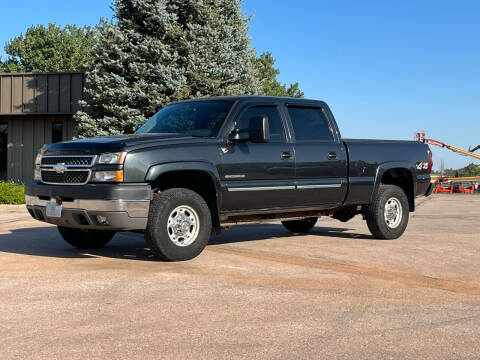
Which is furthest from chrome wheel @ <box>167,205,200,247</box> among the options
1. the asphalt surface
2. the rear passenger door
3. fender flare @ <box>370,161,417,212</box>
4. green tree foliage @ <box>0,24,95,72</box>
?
green tree foliage @ <box>0,24,95,72</box>

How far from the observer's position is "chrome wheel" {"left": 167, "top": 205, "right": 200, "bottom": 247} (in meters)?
7.12

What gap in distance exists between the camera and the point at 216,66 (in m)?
19.4

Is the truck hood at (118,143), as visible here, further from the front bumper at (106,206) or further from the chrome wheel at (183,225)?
the chrome wheel at (183,225)

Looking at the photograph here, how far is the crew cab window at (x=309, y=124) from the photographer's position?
28.2ft

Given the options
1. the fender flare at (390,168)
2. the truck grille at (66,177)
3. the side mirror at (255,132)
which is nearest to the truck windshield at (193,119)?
the side mirror at (255,132)

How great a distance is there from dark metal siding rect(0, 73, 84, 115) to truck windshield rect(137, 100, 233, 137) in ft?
51.9

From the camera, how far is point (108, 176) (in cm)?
677

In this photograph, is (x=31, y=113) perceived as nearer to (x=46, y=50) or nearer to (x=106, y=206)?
(x=106, y=206)

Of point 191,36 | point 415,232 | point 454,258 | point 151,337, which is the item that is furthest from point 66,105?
point 151,337

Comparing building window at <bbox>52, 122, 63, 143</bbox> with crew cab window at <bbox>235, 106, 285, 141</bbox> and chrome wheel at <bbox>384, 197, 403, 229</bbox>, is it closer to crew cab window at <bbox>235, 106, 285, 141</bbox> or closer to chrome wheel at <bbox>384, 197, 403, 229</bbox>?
chrome wheel at <bbox>384, 197, 403, 229</bbox>

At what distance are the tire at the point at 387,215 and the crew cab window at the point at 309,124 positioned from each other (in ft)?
4.79

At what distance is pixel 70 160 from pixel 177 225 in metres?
1.46

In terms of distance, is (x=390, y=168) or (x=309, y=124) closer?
(x=309, y=124)

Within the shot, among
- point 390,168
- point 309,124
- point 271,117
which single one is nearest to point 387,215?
point 390,168
